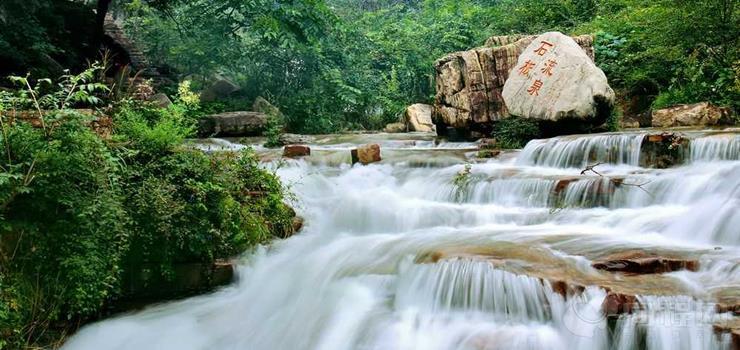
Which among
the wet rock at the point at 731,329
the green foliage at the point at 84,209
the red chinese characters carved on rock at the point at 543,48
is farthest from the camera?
the red chinese characters carved on rock at the point at 543,48

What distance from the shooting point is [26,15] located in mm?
11812

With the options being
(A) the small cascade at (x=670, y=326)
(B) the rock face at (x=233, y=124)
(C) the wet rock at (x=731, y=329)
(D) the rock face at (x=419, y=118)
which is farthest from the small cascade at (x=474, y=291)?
(D) the rock face at (x=419, y=118)

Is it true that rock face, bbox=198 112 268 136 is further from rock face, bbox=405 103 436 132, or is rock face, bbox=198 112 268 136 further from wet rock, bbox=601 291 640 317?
wet rock, bbox=601 291 640 317

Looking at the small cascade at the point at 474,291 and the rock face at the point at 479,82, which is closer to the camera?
the small cascade at the point at 474,291

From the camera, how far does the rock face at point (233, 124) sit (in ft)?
44.0

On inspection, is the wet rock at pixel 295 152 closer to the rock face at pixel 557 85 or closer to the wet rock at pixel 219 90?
the rock face at pixel 557 85

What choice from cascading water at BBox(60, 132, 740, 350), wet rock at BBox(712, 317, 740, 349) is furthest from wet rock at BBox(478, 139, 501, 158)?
wet rock at BBox(712, 317, 740, 349)

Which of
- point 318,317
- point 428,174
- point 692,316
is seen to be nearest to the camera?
point 692,316

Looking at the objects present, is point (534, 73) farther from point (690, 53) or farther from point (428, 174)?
point (690, 53)

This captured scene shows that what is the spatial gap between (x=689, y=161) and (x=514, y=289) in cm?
406

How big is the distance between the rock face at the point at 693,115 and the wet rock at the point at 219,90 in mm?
12892

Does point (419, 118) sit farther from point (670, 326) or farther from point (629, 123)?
point (670, 326)

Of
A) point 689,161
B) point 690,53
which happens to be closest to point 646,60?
point 690,53

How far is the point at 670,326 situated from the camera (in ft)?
11.0
